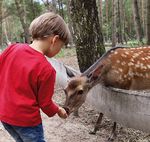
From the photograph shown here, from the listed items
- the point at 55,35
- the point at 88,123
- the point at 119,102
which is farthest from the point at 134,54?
the point at 55,35

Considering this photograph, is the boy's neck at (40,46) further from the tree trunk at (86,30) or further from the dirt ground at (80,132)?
the tree trunk at (86,30)

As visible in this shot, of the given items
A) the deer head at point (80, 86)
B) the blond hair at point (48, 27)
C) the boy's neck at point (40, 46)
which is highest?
the blond hair at point (48, 27)

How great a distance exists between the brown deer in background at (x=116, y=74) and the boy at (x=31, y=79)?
2.17 meters

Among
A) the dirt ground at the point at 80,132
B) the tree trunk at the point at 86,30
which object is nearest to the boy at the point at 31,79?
the dirt ground at the point at 80,132

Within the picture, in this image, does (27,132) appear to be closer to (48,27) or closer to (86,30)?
(48,27)

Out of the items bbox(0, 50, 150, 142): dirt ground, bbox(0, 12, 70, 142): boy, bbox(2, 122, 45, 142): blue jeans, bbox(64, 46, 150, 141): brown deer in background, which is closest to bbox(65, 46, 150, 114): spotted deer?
bbox(64, 46, 150, 141): brown deer in background

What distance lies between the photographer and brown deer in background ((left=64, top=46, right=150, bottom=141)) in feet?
20.1

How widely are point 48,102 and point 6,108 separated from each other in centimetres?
40

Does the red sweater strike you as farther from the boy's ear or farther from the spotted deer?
the spotted deer

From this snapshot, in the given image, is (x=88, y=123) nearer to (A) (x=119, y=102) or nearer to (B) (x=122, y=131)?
(B) (x=122, y=131)

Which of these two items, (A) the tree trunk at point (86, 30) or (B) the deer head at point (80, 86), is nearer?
(B) the deer head at point (80, 86)

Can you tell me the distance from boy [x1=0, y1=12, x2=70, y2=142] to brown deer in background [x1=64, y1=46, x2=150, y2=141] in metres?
2.17

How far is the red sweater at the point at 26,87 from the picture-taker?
12.1ft

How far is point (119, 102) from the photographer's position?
6.35m
